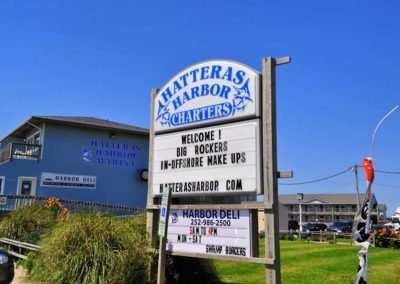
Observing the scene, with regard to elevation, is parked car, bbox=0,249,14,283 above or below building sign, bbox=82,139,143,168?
below

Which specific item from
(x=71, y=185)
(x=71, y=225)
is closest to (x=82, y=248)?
(x=71, y=225)

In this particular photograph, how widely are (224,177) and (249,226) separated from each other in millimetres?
973

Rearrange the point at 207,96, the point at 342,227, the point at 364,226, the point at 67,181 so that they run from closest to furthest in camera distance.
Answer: the point at 364,226, the point at 207,96, the point at 67,181, the point at 342,227

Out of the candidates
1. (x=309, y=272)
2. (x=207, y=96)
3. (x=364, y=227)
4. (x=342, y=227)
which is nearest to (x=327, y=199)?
(x=342, y=227)

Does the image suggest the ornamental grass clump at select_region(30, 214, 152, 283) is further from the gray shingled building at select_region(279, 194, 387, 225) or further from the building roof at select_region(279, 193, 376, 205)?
the gray shingled building at select_region(279, 194, 387, 225)

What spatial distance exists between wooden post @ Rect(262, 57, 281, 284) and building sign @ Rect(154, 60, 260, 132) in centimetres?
19

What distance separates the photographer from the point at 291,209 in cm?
10562

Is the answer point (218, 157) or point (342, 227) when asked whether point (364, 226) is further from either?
point (342, 227)

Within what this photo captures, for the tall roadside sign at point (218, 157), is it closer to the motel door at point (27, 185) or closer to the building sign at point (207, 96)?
the building sign at point (207, 96)

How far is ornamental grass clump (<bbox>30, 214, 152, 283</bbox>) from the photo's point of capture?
7590 millimetres

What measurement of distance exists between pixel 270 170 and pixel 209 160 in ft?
4.36

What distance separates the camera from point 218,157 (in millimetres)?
7859

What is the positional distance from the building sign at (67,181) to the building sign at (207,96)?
736 inches

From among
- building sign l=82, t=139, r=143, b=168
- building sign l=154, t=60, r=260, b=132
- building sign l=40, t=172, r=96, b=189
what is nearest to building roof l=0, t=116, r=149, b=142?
building sign l=82, t=139, r=143, b=168
